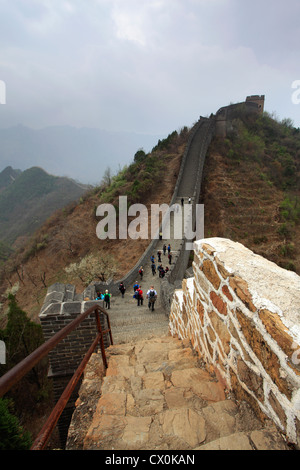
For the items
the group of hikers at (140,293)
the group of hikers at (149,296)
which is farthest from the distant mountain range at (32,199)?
the group of hikers at (149,296)

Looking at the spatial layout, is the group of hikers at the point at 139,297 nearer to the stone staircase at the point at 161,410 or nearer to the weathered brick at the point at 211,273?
the stone staircase at the point at 161,410

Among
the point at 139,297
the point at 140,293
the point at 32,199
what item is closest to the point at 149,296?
the point at 140,293

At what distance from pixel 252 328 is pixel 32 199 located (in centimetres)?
9516

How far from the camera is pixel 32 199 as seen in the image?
83.9m

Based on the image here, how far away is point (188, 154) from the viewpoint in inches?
961

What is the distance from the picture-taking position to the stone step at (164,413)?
1595mm

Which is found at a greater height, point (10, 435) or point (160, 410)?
point (160, 410)

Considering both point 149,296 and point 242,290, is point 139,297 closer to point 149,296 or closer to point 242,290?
point 149,296

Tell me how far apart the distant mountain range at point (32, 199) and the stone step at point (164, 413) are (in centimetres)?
6356

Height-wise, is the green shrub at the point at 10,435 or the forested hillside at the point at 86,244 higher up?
the forested hillside at the point at 86,244

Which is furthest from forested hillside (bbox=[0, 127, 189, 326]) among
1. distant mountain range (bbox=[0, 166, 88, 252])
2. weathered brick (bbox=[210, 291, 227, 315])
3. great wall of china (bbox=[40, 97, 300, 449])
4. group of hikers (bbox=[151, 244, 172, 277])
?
distant mountain range (bbox=[0, 166, 88, 252])

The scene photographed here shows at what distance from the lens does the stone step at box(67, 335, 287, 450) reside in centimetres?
159

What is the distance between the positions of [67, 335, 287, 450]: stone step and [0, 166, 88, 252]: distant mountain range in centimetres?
6356

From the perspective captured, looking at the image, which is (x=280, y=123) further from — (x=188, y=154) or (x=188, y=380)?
(x=188, y=380)
